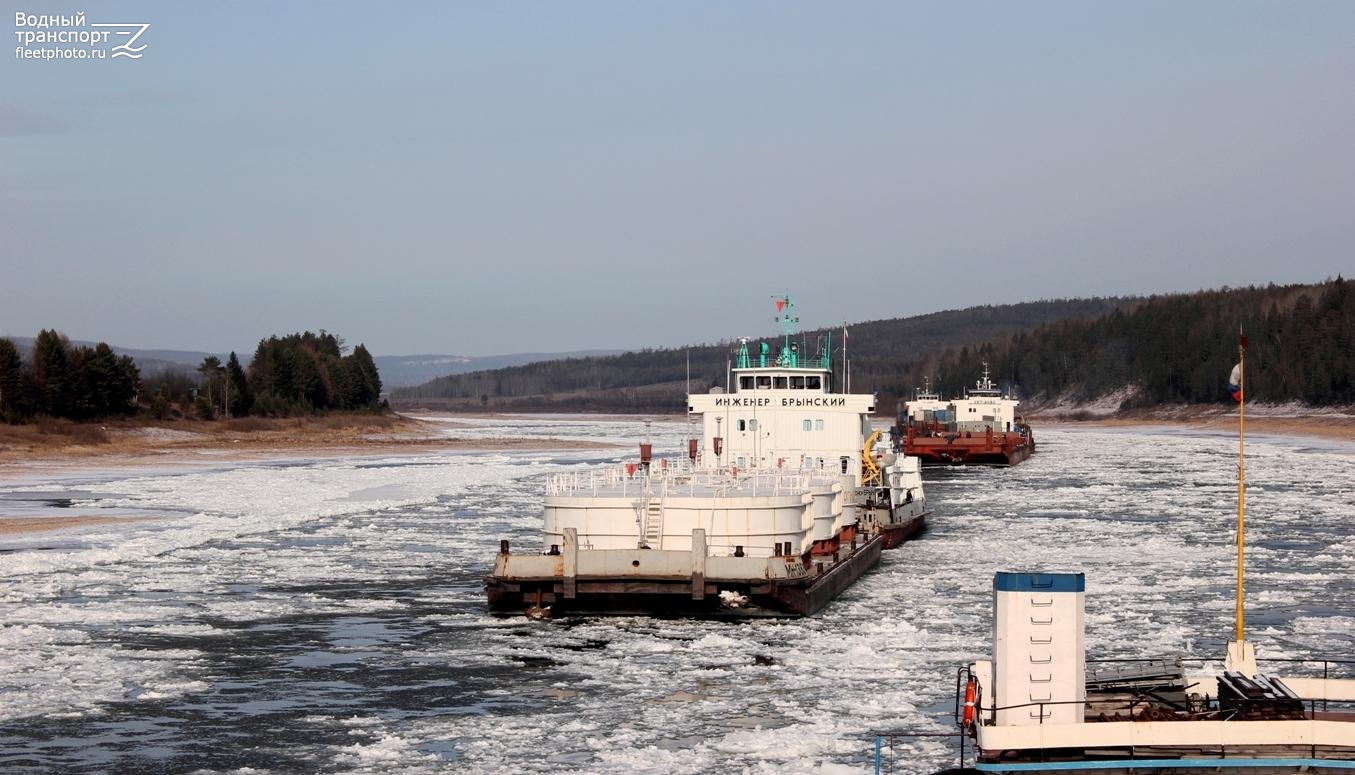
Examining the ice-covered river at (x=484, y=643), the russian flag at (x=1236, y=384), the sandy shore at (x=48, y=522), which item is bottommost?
the ice-covered river at (x=484, y=643)

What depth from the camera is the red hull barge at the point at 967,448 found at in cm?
9631

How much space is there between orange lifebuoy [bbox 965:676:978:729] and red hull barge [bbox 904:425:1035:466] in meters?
80.6

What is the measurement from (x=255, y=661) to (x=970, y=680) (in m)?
12.7

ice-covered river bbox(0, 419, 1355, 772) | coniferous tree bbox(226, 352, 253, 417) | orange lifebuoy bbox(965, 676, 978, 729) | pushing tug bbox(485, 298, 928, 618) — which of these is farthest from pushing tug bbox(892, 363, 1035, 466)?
orange lifebuoy bbox(965, 676, 978, 729)

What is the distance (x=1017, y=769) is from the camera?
51.7 ft

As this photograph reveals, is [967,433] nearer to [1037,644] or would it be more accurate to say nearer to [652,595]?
[652,595]

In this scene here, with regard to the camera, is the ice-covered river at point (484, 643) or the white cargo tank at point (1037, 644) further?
the ice-covered river at point (484, 643)

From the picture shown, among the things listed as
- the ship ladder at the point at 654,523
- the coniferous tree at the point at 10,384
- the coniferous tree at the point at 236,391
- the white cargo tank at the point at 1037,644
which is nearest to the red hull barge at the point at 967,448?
the coniferous tree at the point at 10,384

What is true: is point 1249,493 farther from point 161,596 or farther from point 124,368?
point 124,368

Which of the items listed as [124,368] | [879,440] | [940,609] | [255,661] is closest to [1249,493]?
[879,440]

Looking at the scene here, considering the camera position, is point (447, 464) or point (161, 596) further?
point (447, 464)

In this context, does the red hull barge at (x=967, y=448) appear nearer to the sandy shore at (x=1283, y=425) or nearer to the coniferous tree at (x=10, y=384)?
the sandy shore at (x=1283, y=425)

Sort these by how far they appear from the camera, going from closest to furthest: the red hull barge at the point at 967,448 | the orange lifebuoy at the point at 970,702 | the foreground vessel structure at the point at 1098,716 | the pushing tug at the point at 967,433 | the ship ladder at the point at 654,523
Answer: the foreground vessel structure at the point at 1098,716 → the orange lifebuoy at the point at 970,702 → the ship ladder at the point at 654,523 → the red hull barge at the point at 967,448 → the pushing tug at the point at 967,433

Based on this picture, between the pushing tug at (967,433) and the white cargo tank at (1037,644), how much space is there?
74056 millimetres
